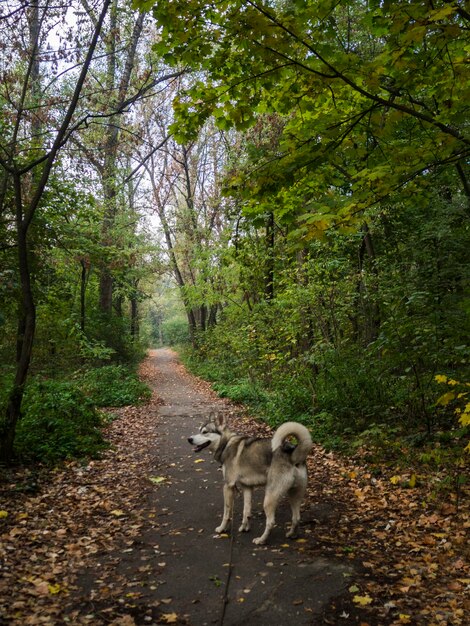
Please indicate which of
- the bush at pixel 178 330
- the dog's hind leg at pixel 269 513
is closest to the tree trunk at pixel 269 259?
the dog's hind leg at pixel 269 513

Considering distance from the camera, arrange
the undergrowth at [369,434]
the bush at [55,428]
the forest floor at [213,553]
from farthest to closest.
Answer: the bush at [55,428], the undergrowth at [369,434], the forest floor at [213,553]

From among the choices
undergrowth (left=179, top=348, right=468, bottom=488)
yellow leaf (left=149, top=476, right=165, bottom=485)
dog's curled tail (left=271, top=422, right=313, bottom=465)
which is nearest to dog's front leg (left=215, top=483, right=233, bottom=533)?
dog's curled tail (left=271, top=422, right=313, bottom=465)

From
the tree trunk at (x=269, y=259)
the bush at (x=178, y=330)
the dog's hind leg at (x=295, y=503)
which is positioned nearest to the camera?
the dog's hind leg at (x=295, y=503)

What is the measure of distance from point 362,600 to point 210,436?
8.63ft

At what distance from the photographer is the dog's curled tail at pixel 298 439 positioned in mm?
5137

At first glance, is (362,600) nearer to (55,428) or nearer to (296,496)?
(296,496)

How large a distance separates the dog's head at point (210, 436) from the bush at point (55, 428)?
3562 millimetres

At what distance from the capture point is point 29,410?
31.4 ft

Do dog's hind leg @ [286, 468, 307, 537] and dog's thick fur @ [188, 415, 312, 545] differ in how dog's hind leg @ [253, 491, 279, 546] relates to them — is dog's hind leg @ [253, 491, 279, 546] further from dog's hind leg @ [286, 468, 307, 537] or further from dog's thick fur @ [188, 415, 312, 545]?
dog's hind leg @ [286, 468, 307, 537]

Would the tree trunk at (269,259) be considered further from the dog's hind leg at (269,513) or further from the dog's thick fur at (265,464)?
the dog's hind leg at (269,513)

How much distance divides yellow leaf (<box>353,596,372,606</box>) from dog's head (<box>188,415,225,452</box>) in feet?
8.16

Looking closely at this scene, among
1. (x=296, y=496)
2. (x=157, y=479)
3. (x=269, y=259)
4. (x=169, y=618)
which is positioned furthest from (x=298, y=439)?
(x=269, y=259)

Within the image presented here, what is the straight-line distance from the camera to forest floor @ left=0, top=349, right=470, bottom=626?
159 inches

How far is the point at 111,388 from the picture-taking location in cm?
1636
